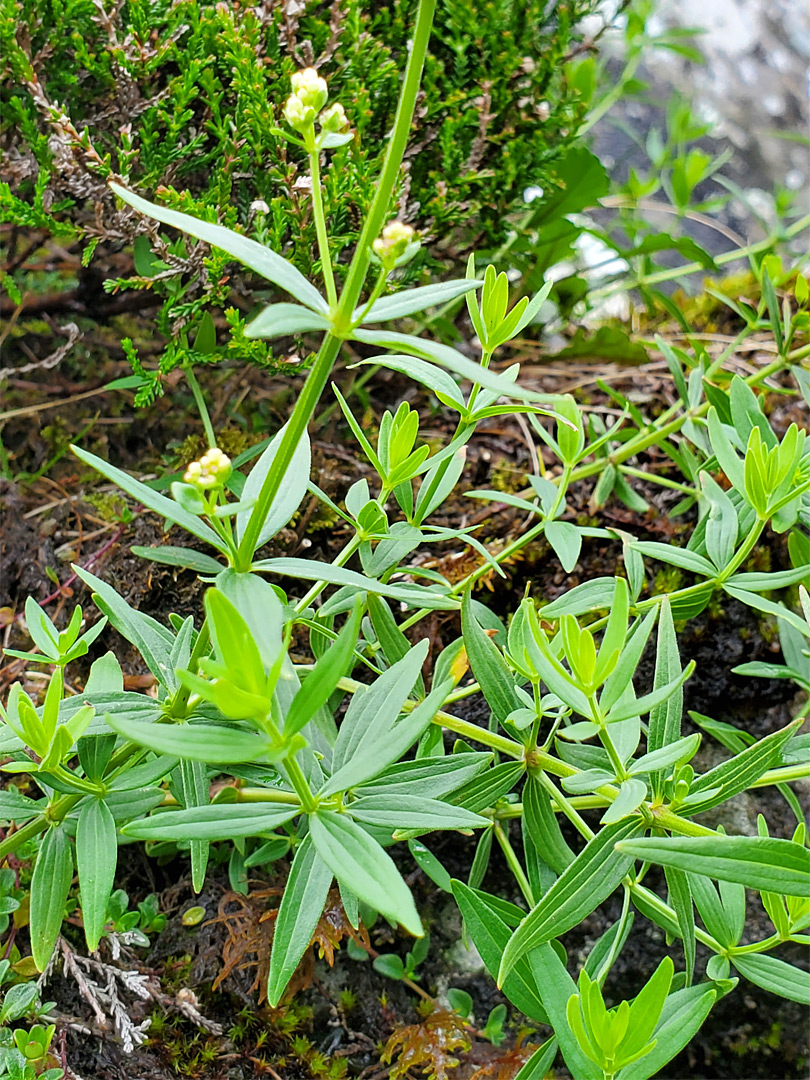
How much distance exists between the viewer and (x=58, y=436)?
165 cm

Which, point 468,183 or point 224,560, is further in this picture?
point 468,183

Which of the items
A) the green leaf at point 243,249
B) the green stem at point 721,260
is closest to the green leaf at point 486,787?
the green leaf at point 243,249

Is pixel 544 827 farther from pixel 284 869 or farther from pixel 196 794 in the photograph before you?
pixel 284 869

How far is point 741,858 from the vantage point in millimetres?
696

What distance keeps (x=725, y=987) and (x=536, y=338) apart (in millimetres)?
1585

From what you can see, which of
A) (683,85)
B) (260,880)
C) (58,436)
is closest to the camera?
(260,880)

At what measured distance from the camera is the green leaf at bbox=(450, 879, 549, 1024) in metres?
0.83

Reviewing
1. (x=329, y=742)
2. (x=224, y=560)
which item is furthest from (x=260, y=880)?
(x=224, y=560)

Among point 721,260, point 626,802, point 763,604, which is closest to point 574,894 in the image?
point 626,802

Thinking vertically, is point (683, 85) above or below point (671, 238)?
above

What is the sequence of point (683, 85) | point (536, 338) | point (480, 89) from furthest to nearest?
1. point (683, 85)
2. point (536, 338)
3. point (480, 89)

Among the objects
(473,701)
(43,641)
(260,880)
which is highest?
(43,641)

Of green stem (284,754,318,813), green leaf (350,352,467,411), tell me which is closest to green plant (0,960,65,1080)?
green stem (284,754,318,813)

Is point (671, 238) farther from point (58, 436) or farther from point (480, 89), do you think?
point (58, 436)
